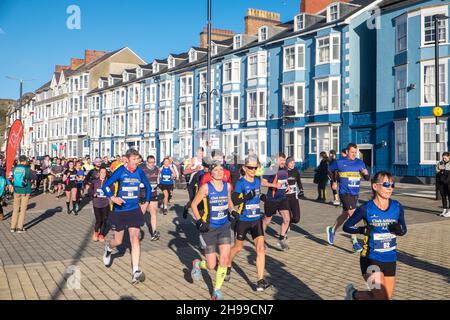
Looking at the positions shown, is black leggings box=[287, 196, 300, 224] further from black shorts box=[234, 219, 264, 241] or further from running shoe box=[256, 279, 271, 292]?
running shoe box=[256, 279, 271, 292]

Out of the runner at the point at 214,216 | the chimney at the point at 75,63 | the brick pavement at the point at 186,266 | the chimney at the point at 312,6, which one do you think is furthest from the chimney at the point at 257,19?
the chimney at the point at 75,63

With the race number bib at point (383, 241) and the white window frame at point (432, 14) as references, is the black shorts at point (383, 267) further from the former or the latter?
the white window frame at point (432, 14)

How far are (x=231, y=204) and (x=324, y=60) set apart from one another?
1187 inches

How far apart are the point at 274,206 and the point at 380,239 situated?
4.89m

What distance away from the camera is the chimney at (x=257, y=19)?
45.8 m

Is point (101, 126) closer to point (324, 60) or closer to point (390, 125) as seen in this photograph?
point (324, 60)

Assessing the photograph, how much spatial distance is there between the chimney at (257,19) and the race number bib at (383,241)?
42.9m

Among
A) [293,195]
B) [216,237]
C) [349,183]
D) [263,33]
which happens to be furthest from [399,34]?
[216,237]

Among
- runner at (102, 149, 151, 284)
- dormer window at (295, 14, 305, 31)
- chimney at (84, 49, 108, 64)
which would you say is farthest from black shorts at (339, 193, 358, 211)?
chimney at (84, 49, 108, 64)

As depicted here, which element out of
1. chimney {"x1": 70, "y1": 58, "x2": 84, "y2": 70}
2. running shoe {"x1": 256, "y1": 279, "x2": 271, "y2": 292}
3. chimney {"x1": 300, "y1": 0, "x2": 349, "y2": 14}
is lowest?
running shoe {"x1": 256, "y1": 279, "x2": 271, "y2": 292}

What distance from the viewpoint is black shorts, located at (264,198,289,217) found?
9.68m

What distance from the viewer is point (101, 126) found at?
216 feet

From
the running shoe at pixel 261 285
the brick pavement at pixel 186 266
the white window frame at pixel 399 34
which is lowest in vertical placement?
the brick pavement at pixel 186 266
